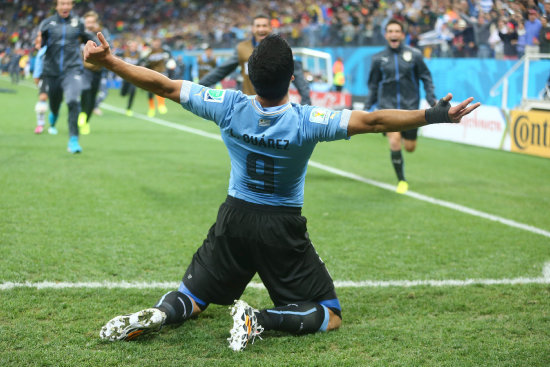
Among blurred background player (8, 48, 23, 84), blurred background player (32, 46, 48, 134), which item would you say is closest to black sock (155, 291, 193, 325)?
blurred background player (32, 46, 48, 134)

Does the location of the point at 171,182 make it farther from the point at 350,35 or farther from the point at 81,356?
the point at 350,35

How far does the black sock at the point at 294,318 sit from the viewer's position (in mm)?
3824

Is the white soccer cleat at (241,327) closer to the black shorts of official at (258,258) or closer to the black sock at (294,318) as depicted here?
the black sock at (294,318)

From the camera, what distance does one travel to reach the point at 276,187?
3.81 metres

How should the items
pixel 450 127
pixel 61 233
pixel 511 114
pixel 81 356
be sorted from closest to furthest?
pixel 81 356 → pixel 61 233 → pixel 511 114 → pixel 450 127

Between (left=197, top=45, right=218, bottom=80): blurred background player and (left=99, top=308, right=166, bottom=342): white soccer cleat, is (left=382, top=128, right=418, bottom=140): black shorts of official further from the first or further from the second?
(left=197, top=45, right=218, bottom=80): blurred background player

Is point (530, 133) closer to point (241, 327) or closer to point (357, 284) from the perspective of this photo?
point (357, 284)

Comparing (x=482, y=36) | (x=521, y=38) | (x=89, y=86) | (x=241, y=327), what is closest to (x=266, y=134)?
(x=241, y=327)

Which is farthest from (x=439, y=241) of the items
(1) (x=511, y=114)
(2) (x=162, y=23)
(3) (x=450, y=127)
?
(2) (x=162, y=23)

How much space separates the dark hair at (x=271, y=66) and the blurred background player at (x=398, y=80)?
18.8ft

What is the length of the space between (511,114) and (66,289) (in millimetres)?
11655

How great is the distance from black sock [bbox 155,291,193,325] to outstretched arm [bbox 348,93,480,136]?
134cm

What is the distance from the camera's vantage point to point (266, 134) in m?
3.63

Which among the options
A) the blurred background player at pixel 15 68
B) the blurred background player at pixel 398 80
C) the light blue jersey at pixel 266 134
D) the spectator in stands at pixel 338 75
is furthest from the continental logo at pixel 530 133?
the blurred background player at pixel 15 68
